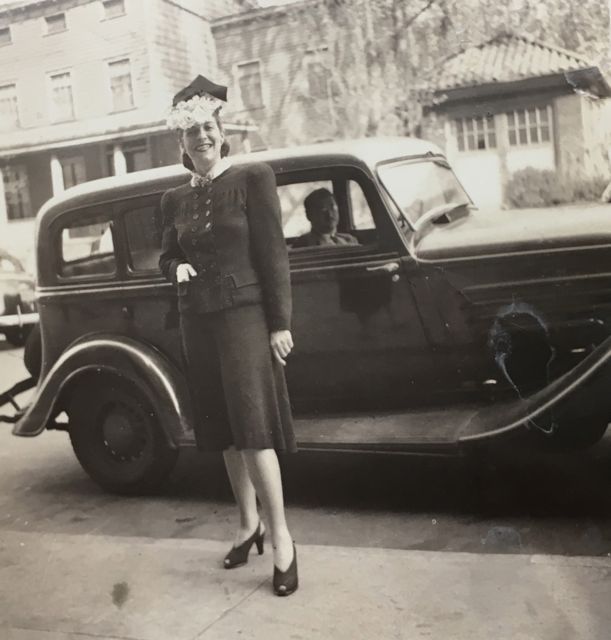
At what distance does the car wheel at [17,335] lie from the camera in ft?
15.8

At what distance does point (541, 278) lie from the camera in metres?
3.50

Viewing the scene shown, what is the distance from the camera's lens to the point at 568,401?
316 cm

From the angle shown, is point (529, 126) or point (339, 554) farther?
point (529, 126)

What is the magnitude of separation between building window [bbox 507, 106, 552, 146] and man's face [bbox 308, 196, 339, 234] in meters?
0.81

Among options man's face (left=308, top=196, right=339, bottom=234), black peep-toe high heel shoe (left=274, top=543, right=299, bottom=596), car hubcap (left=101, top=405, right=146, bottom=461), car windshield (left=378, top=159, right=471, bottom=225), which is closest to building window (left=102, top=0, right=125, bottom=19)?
man's face (left=308, top=196, right=339, bottom=234)

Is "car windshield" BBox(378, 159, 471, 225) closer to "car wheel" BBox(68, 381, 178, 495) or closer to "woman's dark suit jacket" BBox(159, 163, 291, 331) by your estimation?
"woman's dark suit jacket" BBox(159, 163, 291, 331)

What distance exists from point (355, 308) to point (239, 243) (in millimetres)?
809

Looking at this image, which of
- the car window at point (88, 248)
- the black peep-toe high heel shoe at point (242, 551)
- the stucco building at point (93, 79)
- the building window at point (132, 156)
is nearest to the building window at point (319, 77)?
the stucco building at point (93, 79)

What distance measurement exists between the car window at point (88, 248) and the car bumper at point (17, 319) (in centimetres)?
51

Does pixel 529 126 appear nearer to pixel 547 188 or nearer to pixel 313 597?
pixel 547 188

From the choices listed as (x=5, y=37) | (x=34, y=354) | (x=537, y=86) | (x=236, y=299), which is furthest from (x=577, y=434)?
(x=5, y=37)

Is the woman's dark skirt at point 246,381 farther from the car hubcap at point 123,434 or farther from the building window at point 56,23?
Answer: the building window at point 56,23

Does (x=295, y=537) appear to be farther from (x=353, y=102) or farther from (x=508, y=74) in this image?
(x=508, y=74)

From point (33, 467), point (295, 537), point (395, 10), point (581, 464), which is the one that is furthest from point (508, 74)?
point (33, 467)
